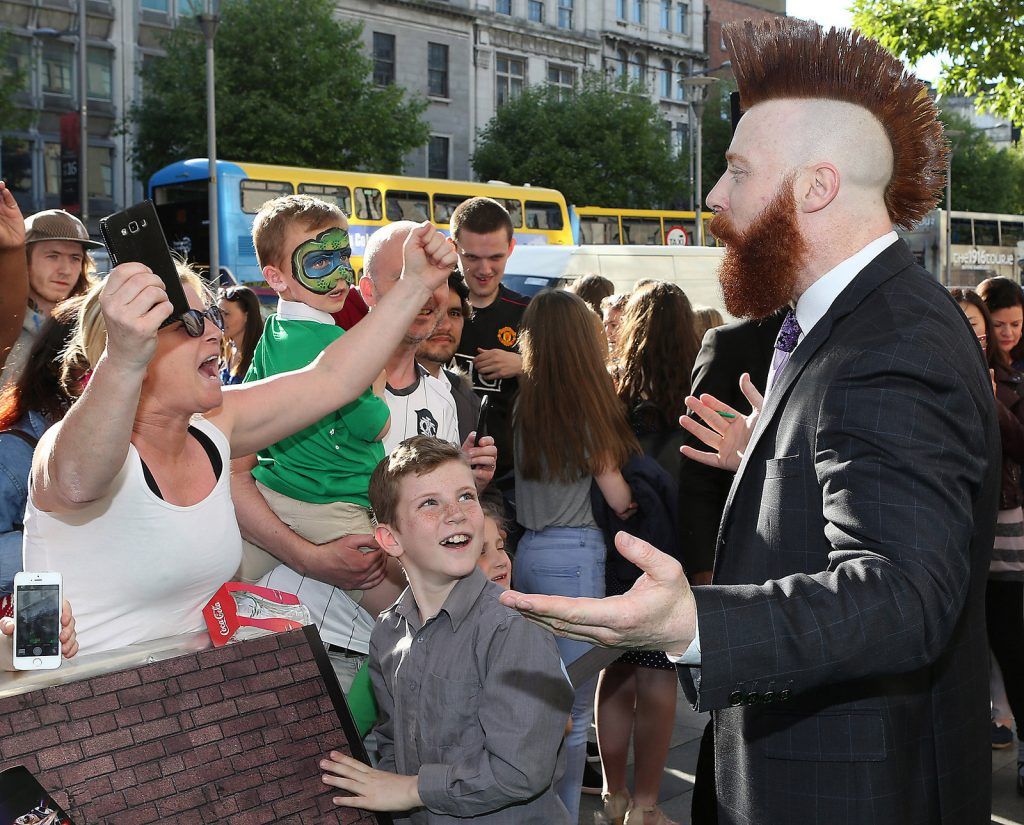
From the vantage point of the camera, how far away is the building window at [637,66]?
5525 centimetres

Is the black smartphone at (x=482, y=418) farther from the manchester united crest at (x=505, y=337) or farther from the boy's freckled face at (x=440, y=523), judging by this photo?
the boy's freckled face at (x=440, y=523)

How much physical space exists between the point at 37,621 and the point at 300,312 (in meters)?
1.81

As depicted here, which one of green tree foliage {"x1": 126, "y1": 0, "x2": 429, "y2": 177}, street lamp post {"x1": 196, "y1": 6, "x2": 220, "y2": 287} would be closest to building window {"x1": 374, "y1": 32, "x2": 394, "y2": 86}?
green tree foliage {"x1": 126, "y1": 0, "x2": 429, "y2": 177}

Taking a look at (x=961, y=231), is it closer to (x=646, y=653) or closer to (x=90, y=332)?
(x=646, y=653)

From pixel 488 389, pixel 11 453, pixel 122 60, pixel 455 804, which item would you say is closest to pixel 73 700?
pixel 455 804

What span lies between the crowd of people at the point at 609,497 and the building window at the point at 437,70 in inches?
1684

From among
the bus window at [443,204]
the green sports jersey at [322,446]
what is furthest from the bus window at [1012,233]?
the green sports jersey at [322,446]

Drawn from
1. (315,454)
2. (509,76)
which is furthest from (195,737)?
(509,76)

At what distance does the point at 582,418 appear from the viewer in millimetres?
4793

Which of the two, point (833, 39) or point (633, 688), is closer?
point (833, 39)

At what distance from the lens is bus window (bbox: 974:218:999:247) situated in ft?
127

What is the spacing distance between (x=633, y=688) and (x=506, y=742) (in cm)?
235

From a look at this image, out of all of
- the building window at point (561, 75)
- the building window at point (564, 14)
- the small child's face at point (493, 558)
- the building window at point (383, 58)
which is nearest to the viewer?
the small child's face at point (493, 558)

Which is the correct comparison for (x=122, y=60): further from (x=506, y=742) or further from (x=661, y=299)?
(x=506, y=742)
